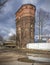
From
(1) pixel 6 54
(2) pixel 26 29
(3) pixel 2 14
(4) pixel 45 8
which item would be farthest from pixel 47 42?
(3) pixel 2 14

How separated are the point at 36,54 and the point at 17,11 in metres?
1.14

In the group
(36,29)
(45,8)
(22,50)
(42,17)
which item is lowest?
(22,50)

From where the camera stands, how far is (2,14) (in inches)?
126

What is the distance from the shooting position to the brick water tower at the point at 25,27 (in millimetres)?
3074

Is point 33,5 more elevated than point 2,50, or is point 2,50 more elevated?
point 33,5

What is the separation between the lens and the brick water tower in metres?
3.07

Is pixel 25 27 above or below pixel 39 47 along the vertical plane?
above

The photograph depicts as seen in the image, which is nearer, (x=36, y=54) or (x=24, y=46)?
(x=24, y=46)

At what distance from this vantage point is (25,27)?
10.2ft

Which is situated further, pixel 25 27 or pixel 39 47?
pixel 39 47

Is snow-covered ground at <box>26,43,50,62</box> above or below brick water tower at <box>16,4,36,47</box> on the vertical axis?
below

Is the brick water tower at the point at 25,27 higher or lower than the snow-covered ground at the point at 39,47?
higher

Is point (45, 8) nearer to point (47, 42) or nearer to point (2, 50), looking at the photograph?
point (47, 42)

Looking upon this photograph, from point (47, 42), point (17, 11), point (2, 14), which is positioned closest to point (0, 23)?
point (2, 14)
